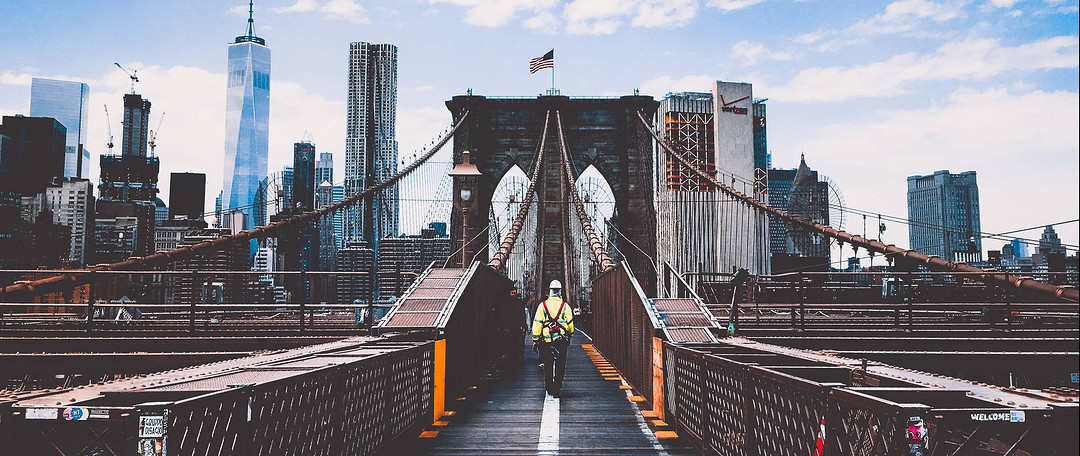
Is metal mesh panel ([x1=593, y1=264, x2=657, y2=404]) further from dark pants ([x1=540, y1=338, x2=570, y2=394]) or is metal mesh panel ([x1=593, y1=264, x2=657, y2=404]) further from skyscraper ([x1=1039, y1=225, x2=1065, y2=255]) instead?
skyscraper ([x1=1039, y1=225, x2=1065, y2=255])

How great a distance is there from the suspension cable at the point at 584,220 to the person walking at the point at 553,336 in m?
3.11

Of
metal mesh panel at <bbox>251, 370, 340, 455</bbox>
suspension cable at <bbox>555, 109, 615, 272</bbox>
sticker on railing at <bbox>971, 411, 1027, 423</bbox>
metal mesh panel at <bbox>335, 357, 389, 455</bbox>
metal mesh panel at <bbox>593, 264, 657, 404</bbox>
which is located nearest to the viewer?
sticker on railing at <bbox>971, 411, 1027, 423</bbox>

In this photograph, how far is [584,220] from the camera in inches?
1139

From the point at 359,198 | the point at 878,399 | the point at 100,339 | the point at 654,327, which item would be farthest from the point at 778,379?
the point at 359,198

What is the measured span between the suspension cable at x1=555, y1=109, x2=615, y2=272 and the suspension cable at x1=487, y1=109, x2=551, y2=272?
96 cm

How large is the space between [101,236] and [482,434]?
153 m

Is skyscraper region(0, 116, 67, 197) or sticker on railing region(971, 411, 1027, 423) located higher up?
skyscraper region(0, 116, 67, 197)

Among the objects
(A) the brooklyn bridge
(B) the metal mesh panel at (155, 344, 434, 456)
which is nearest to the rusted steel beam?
(A) the brooklyn bridge

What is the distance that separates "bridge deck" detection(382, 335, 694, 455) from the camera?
7.39 metres

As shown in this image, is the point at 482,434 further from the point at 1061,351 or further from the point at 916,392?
the point at 1061,351

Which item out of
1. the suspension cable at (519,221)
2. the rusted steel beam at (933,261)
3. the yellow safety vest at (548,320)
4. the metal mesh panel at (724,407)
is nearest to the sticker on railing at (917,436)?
the metal mesh panel at (724,407)

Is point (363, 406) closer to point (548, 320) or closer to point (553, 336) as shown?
point (553, 336)

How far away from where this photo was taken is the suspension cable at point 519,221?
18369 mm

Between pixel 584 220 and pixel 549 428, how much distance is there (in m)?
20.6
